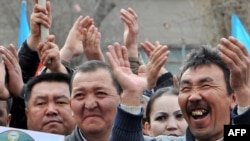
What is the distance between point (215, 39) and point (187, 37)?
13.2ft

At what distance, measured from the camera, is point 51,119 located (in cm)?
837

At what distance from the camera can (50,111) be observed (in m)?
8.38

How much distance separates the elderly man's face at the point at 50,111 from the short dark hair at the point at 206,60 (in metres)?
1.05

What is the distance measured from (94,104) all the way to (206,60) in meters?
0.76

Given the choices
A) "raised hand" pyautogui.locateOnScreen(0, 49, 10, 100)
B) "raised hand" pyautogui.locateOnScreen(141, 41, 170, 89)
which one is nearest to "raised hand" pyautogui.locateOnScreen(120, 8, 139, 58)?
"raised hand" pyautogui.locateOnScreen(141, 41, 170, 89)

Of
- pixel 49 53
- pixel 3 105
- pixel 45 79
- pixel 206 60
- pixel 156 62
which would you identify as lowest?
pixel 3 105

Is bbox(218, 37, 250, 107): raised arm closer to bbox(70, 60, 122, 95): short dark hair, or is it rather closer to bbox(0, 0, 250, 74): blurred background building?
bbox(70, 60, 122, 95): short dark hair

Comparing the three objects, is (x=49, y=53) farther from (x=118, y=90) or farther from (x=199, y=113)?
(x=199, y=113)

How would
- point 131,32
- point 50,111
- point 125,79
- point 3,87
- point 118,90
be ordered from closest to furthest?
1. point 125,79
2. point 118,90
3. point 50,111
4. point 3,87
5. point 131,32

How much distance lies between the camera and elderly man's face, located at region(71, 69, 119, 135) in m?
7.83

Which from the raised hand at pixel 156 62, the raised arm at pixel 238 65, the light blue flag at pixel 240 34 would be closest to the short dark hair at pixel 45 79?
the raised hand at pixel 156 62

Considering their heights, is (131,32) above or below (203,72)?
above

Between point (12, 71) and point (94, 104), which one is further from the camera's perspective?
point (12, 71)

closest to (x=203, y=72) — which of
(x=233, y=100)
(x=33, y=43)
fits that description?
(x=233, y=100)
